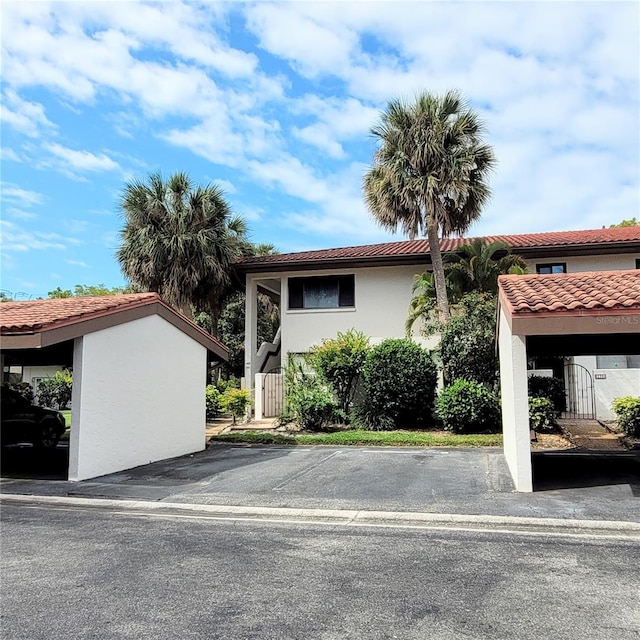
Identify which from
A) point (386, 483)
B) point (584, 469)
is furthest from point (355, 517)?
point (584, 469)

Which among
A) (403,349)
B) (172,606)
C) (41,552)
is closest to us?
(172,606)

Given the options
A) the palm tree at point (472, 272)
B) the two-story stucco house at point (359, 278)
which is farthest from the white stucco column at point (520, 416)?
the two-story stucco house at point (359, 278)

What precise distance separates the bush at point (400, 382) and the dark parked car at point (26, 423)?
8675 millimetres

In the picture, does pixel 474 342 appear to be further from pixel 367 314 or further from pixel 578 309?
pixel 578 309

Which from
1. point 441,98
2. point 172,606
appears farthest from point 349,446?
point 441,98

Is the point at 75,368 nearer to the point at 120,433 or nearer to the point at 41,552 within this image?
the point at 120,433

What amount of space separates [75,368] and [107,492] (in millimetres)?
2417

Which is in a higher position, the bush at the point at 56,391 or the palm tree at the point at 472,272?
the palm tree at the point at 472,272

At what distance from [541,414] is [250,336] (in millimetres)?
11240

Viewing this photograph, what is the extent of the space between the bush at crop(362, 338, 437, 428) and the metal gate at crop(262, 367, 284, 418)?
4285mm

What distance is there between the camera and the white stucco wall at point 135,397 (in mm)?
10266

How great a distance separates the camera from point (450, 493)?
28.6 ft

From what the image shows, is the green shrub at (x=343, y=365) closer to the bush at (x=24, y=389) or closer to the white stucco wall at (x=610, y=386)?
the white stucco wall at (x=610, y=386)

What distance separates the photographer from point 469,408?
15.2m
